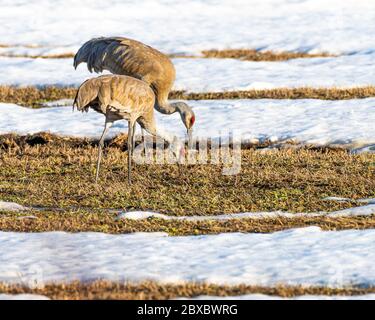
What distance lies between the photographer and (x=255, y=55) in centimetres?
3072

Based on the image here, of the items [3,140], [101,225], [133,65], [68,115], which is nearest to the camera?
[101,225]

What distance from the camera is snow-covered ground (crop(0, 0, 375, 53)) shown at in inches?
1309

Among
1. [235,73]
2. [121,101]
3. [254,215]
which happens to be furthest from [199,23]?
[254,215]

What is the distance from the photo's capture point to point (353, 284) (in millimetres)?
8156

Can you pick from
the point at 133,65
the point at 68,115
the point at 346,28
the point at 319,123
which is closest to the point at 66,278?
the point at 133,65

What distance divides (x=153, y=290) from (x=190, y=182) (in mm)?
5455

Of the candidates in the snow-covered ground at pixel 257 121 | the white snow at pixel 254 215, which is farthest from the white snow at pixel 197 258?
the snow-covered ground at pixel 257 121

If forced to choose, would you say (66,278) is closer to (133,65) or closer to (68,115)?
(133,65)

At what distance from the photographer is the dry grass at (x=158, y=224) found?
34.4ft

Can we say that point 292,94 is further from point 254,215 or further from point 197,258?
point 197,258

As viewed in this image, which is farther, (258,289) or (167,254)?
(167,254)

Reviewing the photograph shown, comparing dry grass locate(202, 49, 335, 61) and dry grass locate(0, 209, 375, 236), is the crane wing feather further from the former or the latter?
dry grass locate(202, 49, 335, 61)

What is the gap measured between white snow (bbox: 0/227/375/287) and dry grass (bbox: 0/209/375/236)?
31cm

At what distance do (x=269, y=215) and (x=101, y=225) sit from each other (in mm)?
2005
